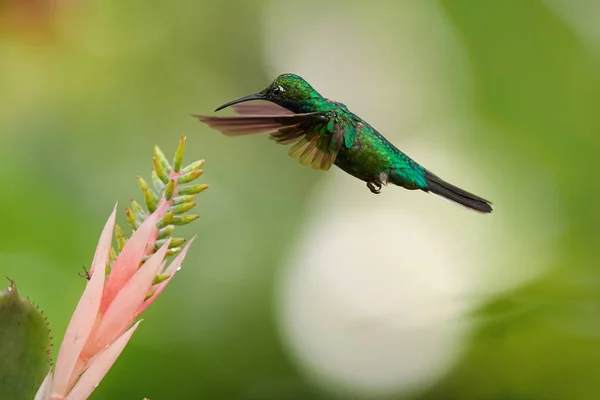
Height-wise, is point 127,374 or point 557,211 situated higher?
point 557,211

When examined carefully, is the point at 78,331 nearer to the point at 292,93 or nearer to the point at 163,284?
the point at 163,284

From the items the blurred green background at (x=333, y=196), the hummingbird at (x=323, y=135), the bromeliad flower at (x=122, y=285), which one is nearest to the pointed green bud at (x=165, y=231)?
the bromeliad flower at (x=122, y=285)

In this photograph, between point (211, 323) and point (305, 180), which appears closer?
point (211, 323)

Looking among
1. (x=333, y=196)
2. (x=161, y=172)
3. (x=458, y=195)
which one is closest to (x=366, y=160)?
(x=458, y=195)

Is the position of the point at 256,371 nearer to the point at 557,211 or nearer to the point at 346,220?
the point at 346,220

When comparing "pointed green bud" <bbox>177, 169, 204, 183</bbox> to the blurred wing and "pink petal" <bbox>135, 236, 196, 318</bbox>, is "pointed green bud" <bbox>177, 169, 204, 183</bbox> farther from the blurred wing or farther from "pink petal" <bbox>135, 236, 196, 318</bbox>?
the blurred wing

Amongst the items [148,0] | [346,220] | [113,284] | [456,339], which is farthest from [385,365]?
[148,0]

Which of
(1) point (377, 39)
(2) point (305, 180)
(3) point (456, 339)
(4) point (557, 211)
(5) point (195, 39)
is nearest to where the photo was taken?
(3) point (456, 339)

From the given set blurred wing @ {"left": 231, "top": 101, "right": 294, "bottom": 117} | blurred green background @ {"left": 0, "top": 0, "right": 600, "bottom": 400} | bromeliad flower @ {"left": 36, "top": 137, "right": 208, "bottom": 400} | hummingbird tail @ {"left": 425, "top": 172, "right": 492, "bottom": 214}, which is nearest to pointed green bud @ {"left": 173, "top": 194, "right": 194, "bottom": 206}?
bromeliad flower @ {"left": 36, "top": 137, "right": 208, "bottom": 400}
